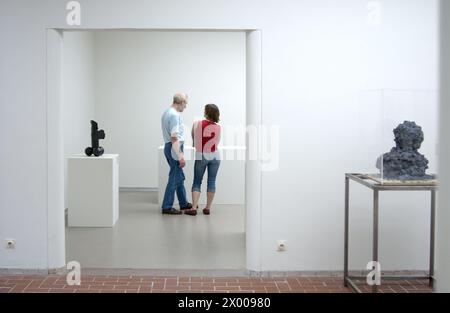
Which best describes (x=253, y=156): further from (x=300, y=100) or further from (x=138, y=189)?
(x=138, y=189)

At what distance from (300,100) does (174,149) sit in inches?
109

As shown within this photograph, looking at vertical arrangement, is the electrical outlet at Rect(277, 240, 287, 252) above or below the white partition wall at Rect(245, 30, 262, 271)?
below

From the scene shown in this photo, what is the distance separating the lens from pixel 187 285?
15.4 ft

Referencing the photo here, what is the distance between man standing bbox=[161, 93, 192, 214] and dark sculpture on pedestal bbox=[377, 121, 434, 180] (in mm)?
3457

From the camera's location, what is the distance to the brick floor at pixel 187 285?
15.0 feet

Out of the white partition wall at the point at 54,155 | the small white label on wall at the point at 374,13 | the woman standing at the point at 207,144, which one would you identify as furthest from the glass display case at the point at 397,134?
the woman standing at the point at 207,144

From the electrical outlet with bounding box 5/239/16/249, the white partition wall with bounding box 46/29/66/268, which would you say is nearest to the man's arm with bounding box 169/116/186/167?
the white partition wall with bounding box 46/29/66/268

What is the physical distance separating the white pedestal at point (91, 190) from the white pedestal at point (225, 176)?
63.2 inches

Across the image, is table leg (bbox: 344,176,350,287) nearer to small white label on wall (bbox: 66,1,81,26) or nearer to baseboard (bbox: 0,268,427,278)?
baseboard (bbox: 0,268,427,278)

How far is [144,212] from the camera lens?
8.04 meters

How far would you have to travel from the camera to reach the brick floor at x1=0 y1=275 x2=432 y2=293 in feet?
15.0

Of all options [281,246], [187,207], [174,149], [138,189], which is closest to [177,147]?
[174,149]

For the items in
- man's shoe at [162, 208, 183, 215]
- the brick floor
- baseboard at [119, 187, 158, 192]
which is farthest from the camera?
baseboard at [119, 187, 158, 192]
